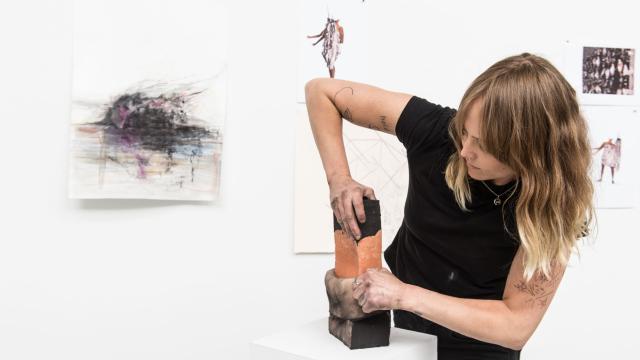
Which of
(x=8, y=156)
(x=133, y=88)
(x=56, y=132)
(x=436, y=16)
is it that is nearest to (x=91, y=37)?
(x=133, y=88)

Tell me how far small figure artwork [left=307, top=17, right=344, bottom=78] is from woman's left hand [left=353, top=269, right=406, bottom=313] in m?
1.02

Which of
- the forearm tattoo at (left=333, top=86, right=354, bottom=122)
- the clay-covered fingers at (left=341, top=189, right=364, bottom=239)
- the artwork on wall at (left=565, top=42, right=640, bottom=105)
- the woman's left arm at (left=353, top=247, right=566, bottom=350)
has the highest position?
the artwork on wall at (left=565, top=42, right=640, bottom=105)

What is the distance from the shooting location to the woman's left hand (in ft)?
3.61

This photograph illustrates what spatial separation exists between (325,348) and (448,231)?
0.38 m

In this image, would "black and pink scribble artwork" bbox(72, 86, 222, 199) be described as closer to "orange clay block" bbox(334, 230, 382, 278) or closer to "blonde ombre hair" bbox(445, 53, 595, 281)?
"orange clay block" bbox(334, 230, 382, 278)

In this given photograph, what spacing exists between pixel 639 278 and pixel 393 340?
147 cm

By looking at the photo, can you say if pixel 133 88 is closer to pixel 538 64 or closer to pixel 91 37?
pixel 91 37

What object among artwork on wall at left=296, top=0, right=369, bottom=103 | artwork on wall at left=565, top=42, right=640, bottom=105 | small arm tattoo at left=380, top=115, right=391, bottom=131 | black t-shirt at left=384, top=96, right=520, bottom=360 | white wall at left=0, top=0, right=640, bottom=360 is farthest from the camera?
artwork on wall at left=565, top=42, right=640, bottom=105

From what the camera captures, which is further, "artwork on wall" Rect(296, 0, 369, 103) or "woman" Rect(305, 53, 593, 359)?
"artwork on wall" Rect(296, 0, 369, 103)

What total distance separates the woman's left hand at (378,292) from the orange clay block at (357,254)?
4cm

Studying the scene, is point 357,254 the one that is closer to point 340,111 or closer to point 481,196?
point 481,196

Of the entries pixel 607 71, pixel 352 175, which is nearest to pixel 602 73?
pixel 607 71

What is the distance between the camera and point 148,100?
6.06 feet

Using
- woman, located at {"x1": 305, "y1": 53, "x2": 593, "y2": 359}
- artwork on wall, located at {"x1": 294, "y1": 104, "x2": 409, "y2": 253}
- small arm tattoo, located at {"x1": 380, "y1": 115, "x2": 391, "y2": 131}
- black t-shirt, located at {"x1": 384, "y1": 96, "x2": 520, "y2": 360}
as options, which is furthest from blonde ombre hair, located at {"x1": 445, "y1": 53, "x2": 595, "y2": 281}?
artwork on wall, located at {"x1": 294, "y1": 104, "x2": 409, "y2": 253}
